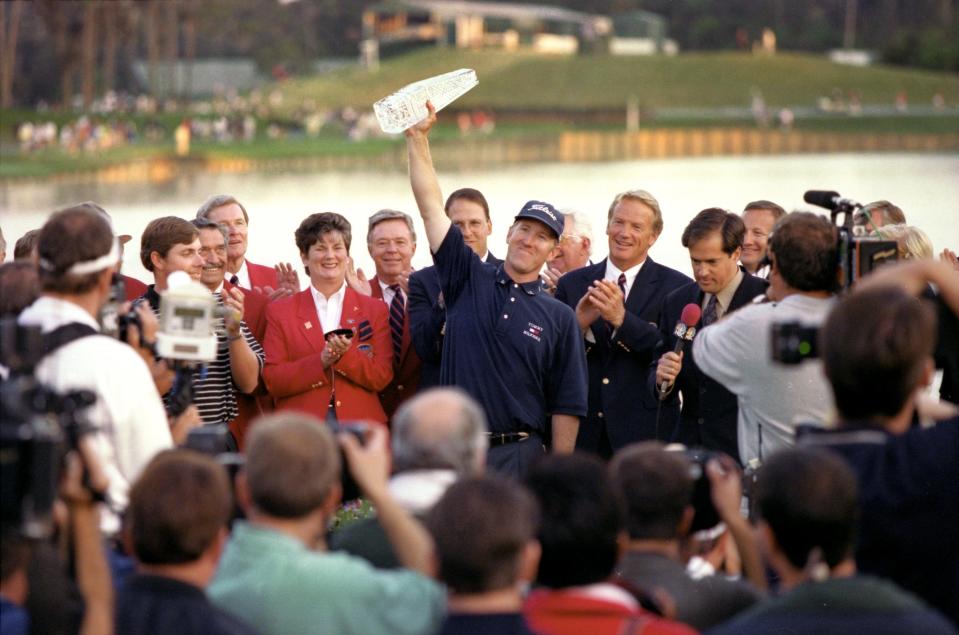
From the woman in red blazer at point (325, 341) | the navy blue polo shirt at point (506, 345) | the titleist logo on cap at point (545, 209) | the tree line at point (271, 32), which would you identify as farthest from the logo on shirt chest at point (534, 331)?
the tree line at point (271, 32)

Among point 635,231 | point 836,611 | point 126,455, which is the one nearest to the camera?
point 836,611

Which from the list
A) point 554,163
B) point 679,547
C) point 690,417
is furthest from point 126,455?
point 554,163

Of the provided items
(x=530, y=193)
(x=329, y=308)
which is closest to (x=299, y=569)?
(x=329, y=308)

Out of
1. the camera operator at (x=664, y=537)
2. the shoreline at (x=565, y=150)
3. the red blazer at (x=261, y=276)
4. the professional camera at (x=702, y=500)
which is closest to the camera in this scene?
the camera operator at (x=664, y=537)

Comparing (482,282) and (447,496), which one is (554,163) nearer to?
(482,282)

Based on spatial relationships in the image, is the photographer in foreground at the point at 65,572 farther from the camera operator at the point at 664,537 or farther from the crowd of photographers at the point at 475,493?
the camera operator at the point at 664,537

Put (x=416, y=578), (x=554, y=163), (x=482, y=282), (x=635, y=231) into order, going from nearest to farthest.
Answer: (x=416, y=578) < (x=482, y=282) < (x=635, y=231) < (x=554, y=163)

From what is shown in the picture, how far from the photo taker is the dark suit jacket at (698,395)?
6816 millimetres

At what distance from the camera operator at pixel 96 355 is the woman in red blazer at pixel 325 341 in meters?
2.65

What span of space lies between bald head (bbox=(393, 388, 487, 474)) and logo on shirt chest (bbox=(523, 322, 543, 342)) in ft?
9.59

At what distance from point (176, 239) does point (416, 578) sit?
384cm

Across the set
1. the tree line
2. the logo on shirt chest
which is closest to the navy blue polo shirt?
the logo on shirt chest

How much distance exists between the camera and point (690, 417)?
7121 millimetres

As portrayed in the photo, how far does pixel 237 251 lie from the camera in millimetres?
8984
